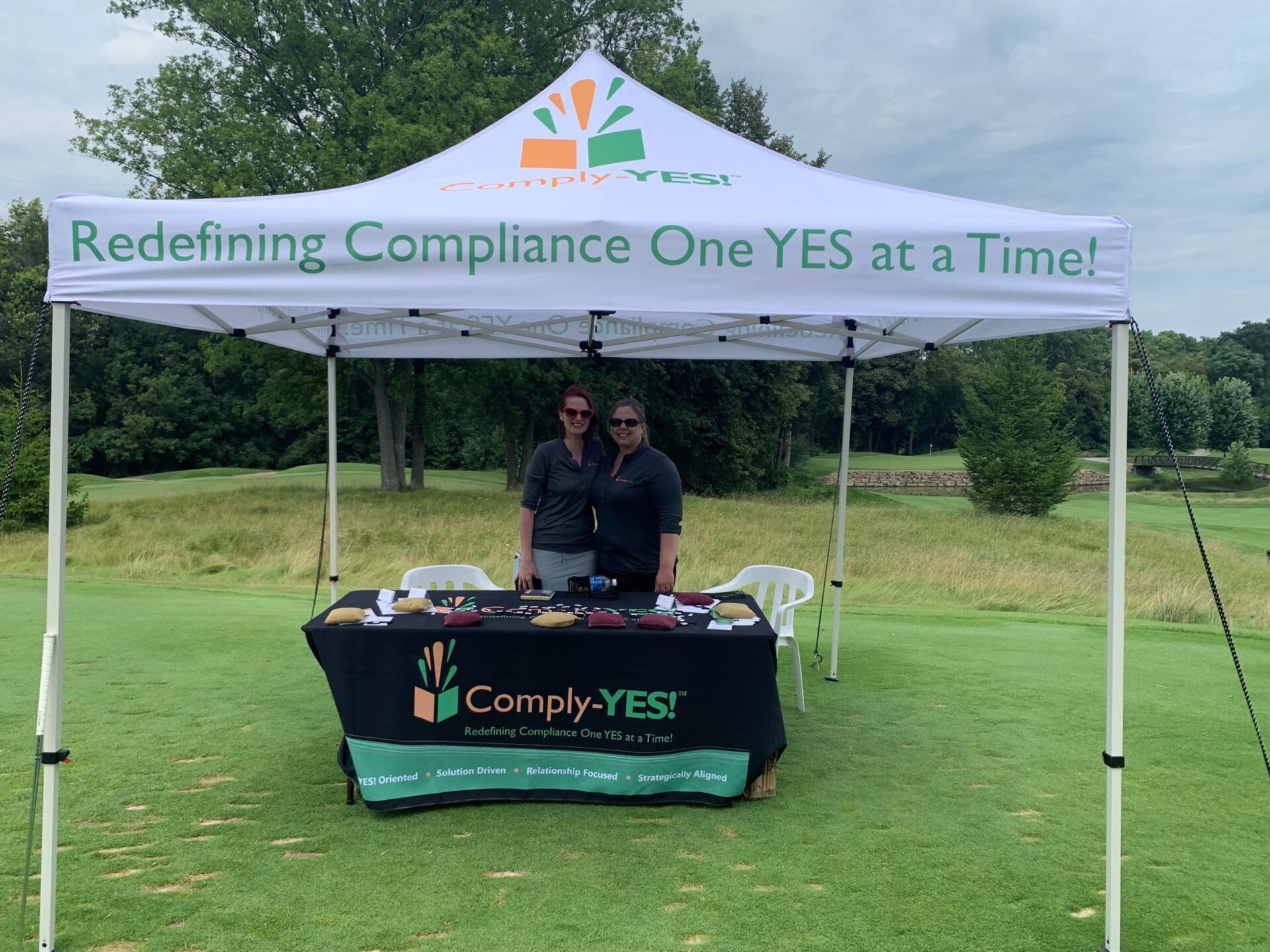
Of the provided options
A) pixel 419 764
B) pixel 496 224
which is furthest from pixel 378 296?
pixel 419 764

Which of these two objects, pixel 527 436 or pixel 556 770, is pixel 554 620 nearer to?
A: pixel 556 770

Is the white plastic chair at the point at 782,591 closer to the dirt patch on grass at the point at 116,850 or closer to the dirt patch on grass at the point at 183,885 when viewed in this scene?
the dirt patch on grass at the point at 183,885

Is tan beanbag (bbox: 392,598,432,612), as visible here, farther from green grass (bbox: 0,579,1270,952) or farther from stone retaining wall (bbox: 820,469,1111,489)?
stone retaining wall (bbox: 820,469,1111,489)

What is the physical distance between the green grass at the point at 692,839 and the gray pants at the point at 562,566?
1.11 m

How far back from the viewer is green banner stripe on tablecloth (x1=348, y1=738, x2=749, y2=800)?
10.1 feet

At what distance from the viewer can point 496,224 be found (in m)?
2.44

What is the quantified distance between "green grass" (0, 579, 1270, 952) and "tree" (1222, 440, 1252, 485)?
41681 mm

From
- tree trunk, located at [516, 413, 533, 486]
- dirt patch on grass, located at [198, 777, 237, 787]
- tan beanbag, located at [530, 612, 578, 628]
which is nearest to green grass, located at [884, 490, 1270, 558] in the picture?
tree trunk, located at [516, 413, 533, 486]

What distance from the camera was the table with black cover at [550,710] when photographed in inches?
120

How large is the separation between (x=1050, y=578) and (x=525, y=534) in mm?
8583

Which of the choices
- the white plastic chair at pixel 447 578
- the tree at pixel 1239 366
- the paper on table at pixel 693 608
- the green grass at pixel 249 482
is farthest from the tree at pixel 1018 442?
the tree at pixel 1239 366

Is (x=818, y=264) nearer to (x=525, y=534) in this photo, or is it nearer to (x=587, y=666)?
(x=587, y=666)

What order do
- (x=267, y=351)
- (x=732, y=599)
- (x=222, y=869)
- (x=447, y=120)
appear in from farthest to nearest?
(x=267, y=351), (x=447, y=120), (x=732, y=599), (x=222, y=869)

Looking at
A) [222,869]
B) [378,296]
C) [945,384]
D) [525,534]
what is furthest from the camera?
[945,384]
